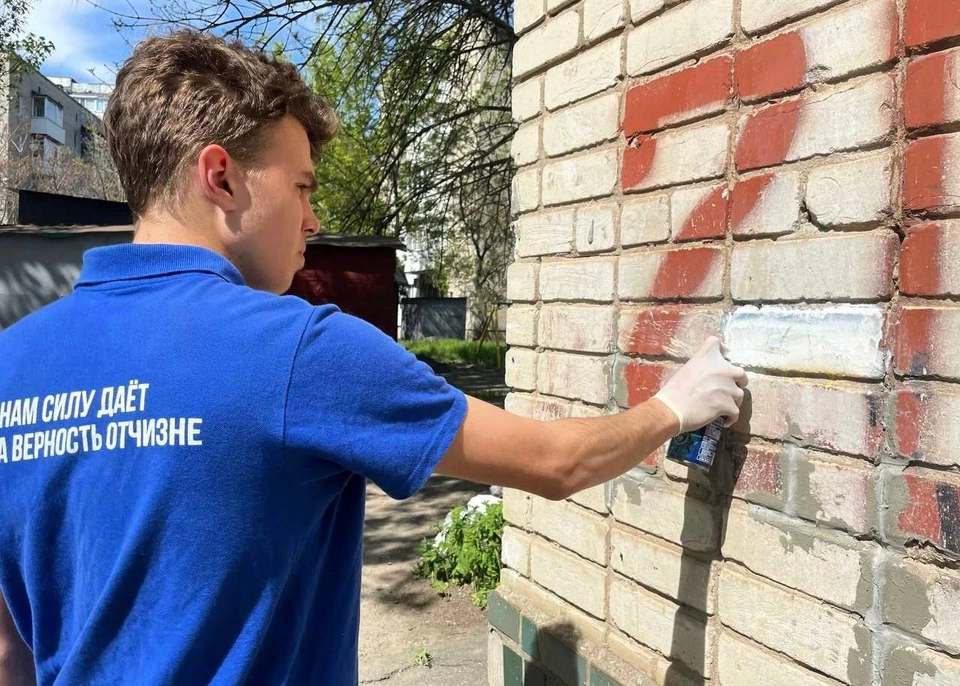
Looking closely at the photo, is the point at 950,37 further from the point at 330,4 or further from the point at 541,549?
the point at 330,4

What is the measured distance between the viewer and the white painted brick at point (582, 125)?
1.90m

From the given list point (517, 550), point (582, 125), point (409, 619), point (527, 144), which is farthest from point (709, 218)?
point (409, 619)

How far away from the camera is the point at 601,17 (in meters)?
1.93

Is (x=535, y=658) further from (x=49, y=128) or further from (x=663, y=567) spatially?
(x=49, y=128)

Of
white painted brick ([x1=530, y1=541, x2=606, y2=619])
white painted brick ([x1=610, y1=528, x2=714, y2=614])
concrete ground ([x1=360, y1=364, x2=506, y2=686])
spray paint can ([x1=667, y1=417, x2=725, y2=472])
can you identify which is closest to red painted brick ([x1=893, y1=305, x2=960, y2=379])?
spray paint can ([x1=667, y1=417, x2=725, y2=472])

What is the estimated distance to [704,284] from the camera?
1.64 metres

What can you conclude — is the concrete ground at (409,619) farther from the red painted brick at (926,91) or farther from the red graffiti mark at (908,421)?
the red painted brick at (926,91)

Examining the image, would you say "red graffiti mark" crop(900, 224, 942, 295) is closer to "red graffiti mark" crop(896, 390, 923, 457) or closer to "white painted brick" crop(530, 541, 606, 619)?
"red graffiti mark" crop(896, 390, 923, 457)

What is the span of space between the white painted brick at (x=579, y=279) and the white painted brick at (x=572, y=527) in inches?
21.7

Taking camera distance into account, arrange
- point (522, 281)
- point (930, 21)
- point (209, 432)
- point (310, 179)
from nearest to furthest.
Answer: point (209, 432), point (930, 21), point (310, 179), point (522, 281)

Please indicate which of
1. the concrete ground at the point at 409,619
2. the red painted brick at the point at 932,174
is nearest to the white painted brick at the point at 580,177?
the red painted brick at the point at 932,174

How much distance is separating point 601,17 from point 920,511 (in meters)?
1.33

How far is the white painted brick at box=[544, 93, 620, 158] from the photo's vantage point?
1.90 m

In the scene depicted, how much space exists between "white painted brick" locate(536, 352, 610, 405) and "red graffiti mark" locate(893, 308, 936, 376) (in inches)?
29.7
